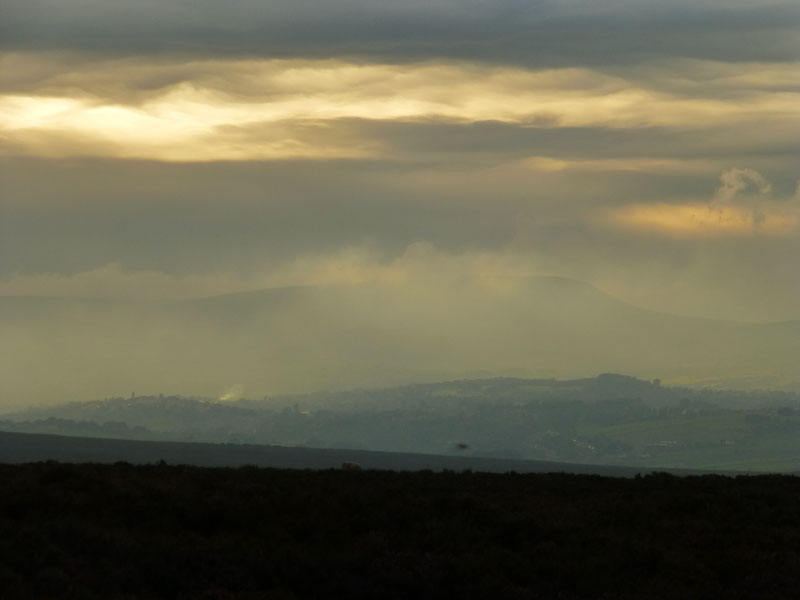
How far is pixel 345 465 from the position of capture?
5397 cm

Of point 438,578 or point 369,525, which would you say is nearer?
point 438,578

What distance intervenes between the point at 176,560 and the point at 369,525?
6270 mm

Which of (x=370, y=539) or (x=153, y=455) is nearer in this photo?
(x=370, y=539)

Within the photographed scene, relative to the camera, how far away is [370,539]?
28.8 m

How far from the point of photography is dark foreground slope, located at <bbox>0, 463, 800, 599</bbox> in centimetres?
2578

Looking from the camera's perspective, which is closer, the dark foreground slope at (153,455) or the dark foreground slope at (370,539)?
the dark foreground slope at (370,539)

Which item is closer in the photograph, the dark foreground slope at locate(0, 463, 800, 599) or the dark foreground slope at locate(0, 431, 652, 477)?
the dark foreground slope at locate(0, 463, 800, 599)

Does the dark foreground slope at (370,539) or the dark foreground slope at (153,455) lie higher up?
the dark foreground slope at (153,455)

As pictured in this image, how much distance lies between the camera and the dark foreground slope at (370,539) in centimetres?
2578

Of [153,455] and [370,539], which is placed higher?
[153,455]

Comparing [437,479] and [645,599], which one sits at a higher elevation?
[437,479]

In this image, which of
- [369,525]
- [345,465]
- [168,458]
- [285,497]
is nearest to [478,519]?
[369,525]

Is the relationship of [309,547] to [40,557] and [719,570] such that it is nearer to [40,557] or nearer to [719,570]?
[40,557]

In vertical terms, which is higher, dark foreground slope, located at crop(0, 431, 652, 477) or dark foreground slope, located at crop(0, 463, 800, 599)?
dark foreground slope, located at crop(0, 431, 652, 477)
